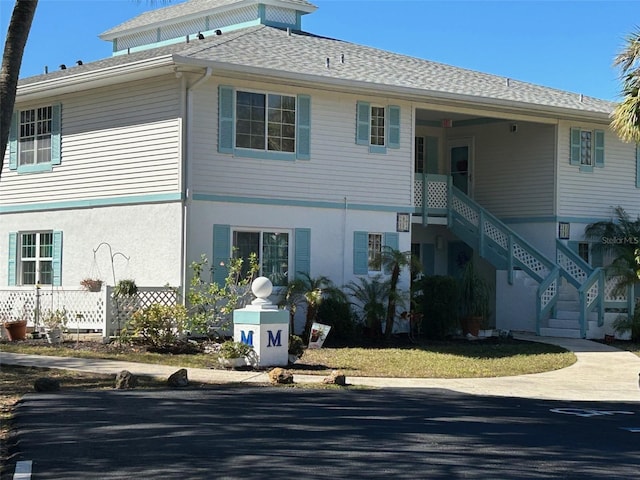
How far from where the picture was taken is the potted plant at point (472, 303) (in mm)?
23531

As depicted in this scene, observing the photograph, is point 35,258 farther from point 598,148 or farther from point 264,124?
point 598,148

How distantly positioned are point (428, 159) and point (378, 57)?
3664 mm

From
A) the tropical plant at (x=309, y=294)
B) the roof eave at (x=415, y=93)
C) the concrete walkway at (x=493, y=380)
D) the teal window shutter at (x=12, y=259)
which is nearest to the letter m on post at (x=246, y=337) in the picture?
the concrete walkway at (x=493, y=380)

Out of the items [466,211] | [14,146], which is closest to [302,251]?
[466,211]

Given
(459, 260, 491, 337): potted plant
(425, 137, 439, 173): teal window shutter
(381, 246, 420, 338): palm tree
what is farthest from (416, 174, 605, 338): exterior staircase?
(381, 246, 420, 338): palm tree

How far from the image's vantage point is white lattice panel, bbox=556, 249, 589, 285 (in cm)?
2528

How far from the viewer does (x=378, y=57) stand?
26656mm

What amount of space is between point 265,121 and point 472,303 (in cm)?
679

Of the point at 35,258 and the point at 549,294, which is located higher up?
the point at 35,258

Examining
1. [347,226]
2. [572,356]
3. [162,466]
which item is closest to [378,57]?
[347,226]

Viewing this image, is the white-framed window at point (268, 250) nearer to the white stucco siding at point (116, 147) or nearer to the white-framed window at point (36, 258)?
the white stucco siding at point (116, 147)

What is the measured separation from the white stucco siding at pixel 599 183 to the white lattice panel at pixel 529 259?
1.80 m

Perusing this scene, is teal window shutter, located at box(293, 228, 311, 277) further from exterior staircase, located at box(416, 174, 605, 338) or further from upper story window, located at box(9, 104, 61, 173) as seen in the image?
upper story window, located at box(9, 104, 61, 173)

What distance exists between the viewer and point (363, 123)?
75.5 feet
